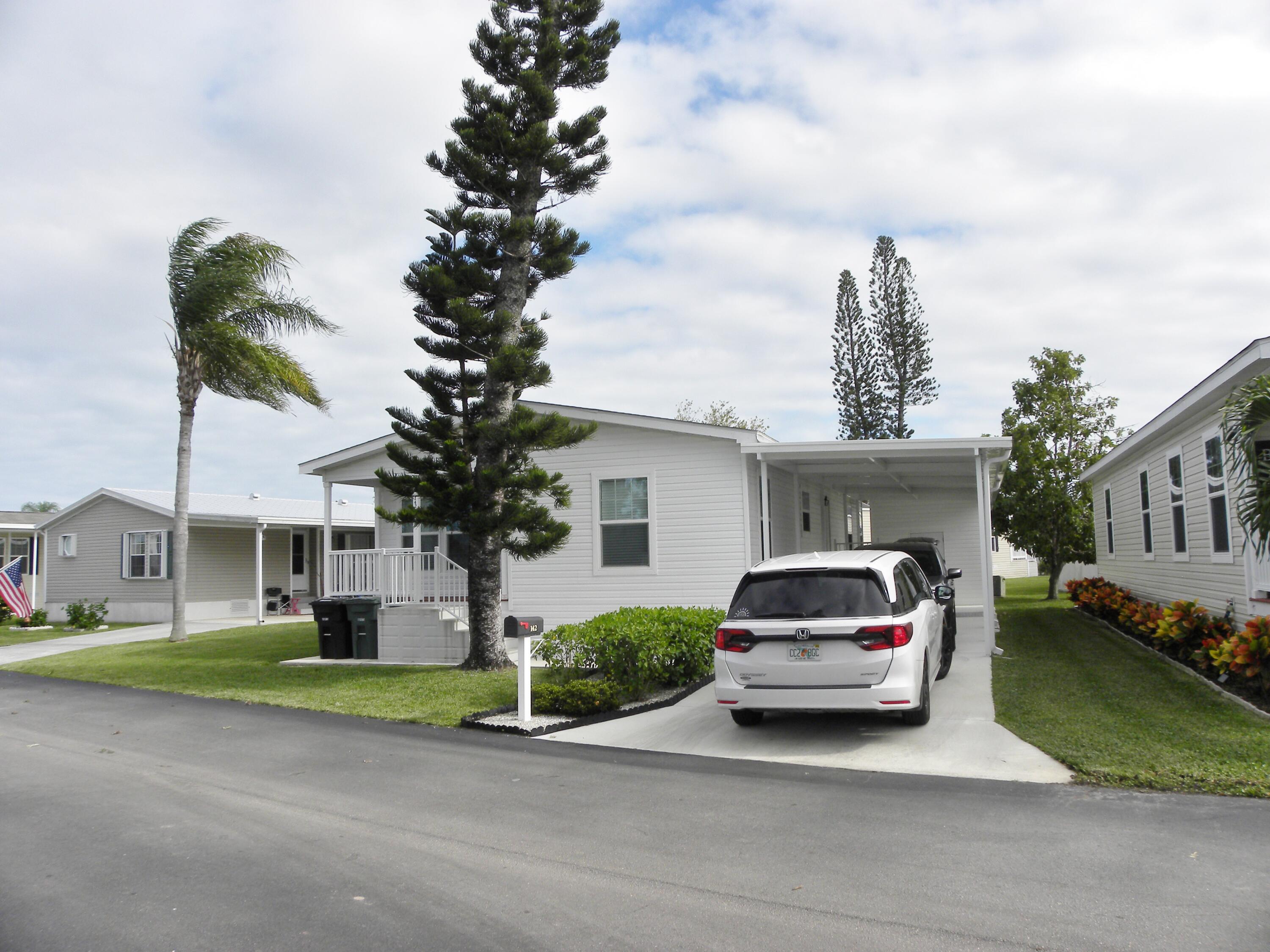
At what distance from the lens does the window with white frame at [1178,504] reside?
1386 centimetres

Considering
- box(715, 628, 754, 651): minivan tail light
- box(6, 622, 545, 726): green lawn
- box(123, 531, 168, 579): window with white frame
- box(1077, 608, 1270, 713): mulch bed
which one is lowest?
box(6, 622, 545, 726): green lawn

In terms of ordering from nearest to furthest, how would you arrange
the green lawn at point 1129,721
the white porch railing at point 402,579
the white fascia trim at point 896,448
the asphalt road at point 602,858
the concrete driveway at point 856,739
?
1. the asphalt road at point 602,858
2. the green lawn at point 1129,721
3. the concrete driveway at point 856,739
4. the white fascia trim at point 896,448
5. the white porch railing at point 402,579

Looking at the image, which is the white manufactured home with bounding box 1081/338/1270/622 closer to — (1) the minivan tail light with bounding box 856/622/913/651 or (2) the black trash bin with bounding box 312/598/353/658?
(1) the minivan tail light with bounding box 856/622/913/651

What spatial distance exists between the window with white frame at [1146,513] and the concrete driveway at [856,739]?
8.31 meters

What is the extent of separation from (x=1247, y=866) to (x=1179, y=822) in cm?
77

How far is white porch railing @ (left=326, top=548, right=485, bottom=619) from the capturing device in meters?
15.4

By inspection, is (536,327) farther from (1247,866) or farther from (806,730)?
(1247,866)

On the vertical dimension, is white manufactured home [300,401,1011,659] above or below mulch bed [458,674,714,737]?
above

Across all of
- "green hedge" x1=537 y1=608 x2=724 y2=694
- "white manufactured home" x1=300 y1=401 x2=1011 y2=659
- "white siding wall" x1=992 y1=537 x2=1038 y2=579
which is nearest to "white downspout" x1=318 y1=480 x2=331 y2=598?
"white manufactured home" x1=300 y1=401 x2=1011 y2=659

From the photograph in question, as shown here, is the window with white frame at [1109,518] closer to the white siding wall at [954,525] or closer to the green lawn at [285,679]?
the white siding wall at [954,525]

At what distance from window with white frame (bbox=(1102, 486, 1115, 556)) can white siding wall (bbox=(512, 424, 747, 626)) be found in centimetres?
1107

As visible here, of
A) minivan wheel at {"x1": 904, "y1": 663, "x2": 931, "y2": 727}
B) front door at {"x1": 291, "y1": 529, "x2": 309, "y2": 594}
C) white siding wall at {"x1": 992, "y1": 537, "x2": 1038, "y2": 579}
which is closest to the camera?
minivan wheel at {"x1": 904, "y1": 663, "x2": 931, "y2": 727}

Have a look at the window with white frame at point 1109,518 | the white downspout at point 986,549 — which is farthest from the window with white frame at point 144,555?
the window with white frame at point 1109,518

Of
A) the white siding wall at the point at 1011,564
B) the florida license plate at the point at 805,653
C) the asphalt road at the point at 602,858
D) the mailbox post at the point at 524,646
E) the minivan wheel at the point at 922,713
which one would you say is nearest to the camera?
the asphalt road at the point at 602,858
